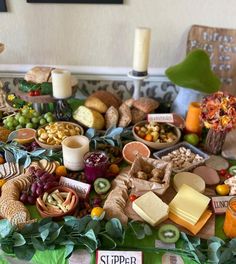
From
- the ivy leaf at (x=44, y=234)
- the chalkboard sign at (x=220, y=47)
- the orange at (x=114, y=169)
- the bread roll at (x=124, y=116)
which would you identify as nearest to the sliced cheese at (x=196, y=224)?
the orange at (x=114, y=169)

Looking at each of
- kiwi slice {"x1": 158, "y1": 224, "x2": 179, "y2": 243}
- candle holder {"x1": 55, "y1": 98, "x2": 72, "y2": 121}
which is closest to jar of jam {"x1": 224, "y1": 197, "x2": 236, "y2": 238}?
kiwi slice {"x1": 158, "y1": 224, "x2": 179, "y2": 243}

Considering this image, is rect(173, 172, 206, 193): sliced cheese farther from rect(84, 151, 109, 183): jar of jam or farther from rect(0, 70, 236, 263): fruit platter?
rect(84, 151, 109, 183): jar of jam

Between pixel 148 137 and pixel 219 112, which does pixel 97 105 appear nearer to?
pixel 148 137

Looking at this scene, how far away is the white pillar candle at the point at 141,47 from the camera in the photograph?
1.17 m

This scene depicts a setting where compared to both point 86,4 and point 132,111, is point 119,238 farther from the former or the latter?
point 86,4

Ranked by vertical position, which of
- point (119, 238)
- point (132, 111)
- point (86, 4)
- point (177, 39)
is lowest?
point (119, 238)

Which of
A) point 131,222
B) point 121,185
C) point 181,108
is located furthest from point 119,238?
point 181,108

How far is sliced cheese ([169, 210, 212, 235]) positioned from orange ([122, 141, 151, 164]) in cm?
26

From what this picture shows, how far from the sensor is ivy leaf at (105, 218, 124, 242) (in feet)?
2.56

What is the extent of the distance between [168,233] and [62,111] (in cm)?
63

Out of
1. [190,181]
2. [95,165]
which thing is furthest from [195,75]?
[95,165]

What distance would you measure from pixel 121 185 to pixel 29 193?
272mm

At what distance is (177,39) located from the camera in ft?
4.38

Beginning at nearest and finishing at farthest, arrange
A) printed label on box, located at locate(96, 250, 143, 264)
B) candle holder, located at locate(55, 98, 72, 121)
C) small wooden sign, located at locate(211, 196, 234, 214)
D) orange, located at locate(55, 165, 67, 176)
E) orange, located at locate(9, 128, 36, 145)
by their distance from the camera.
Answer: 1. printed label on box, located at locate(96, 250, 143, 264)
2. small wooden sign, located at locate(211, 196, 234, 214)
3. orange, located at locate(55, 165, 67, 176)
4. orange, located at locate(9, 128, 36, 145)
5. candle holder, located at locate(55, 98, 72, 121)
